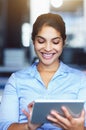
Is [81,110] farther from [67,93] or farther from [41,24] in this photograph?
[41,24]

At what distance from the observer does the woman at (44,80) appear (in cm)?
226

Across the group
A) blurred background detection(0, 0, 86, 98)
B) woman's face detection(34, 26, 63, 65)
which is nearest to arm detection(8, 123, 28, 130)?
woman's face detection(34, 26, 63, 65)

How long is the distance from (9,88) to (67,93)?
33cm

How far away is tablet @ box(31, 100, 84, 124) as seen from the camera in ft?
6.15

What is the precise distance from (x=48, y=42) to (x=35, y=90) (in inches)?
11.0

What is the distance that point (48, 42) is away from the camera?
226 cm

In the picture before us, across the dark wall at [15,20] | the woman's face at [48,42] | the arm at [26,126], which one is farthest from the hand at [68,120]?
the dark wall at [15,20]

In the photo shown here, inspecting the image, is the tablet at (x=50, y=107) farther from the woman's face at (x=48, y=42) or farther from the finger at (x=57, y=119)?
the woman's face at (x=48, y=42)

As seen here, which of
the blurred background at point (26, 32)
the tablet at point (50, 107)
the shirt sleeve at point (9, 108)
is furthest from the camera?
the blurred background at point (26, 32)

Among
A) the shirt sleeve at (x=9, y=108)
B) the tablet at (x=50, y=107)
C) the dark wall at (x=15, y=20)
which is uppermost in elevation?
the dark wall at (x=15, y=20)

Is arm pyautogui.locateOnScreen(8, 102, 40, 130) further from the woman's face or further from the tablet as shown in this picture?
the woman's face

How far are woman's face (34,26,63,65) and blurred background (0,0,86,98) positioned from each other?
263 cm

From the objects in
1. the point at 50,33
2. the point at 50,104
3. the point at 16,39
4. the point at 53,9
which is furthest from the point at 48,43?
the point at 16,39

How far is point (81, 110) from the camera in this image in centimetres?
194
